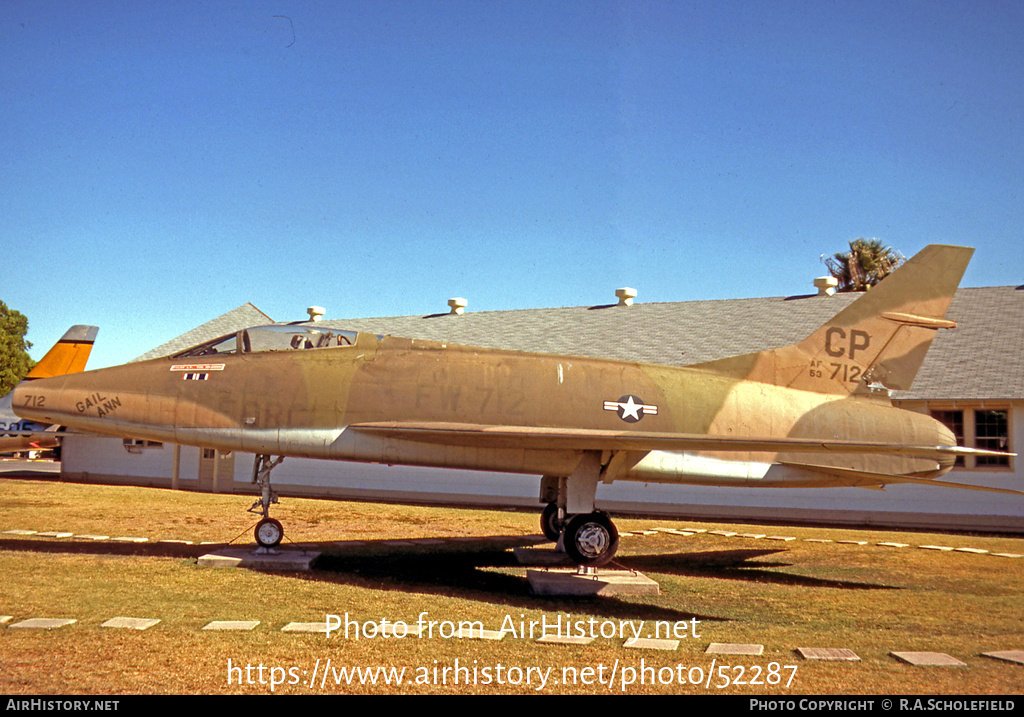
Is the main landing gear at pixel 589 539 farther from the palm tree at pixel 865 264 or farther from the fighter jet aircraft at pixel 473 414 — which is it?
the palm tree at pixel 865 264

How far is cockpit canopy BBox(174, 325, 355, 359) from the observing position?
39.6ft

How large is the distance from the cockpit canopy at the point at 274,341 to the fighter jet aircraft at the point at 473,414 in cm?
2

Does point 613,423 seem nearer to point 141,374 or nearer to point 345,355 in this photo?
point 345,355

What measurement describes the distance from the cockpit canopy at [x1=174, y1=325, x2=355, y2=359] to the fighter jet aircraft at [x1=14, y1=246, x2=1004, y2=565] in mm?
22

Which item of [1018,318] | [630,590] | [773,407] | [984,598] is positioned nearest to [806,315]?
[1018,318]

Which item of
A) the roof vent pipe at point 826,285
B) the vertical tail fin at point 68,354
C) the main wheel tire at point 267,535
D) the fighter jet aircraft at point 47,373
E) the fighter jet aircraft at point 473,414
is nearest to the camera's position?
the fighter jet aircraft at point 473,414

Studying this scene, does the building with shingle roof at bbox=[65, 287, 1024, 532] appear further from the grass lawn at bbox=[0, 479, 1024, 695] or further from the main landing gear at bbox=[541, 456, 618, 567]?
the main landing gear at bbox=[541, 456, 618, 567]

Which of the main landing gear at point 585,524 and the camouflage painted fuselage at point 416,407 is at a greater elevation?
the camouflage painted fuselage at point 416,407

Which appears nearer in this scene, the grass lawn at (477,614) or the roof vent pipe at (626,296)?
the grass lawn at (477,614)

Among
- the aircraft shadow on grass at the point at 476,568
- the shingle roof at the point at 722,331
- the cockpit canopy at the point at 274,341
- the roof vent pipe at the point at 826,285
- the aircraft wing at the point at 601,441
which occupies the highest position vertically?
the roof vent pipe at the point at 826,285

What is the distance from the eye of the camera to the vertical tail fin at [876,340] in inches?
525

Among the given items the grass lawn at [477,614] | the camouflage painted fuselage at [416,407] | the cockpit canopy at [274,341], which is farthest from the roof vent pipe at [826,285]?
the cockpit canopy at [274,341]

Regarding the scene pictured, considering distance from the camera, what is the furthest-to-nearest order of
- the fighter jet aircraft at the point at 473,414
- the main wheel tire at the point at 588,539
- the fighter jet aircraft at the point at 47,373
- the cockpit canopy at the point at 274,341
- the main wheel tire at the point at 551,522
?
the fighter jet aircraft at the point at 47,373 → the main wheel tire at the point at 551,522 → the cockpit canopy at the point at 274,341 → the fighter jet aircraft at the point at 473,414 → the main wheel tire at the point at 588,539

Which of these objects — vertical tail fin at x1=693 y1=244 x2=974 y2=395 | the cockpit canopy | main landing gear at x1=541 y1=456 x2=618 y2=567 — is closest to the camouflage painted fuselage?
the cockpit canopy
